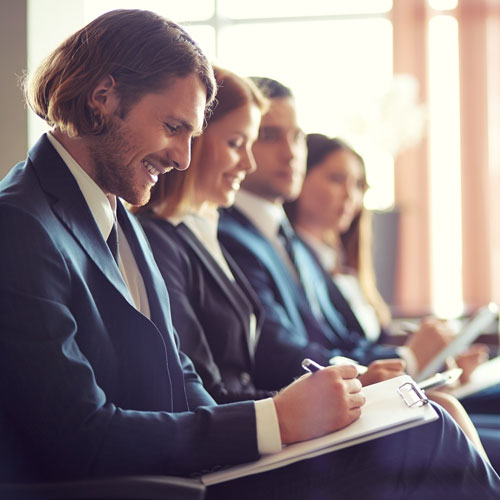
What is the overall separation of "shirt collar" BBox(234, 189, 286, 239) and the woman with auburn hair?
390mm

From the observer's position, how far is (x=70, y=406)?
3.87 ft

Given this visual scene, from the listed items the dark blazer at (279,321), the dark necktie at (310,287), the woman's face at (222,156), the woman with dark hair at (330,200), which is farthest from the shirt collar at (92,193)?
the woman with dark hair at (330,200)

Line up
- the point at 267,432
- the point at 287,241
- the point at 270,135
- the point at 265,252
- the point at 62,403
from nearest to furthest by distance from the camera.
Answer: the point at 62,403, the point at 267,432, the point at 265,252, the point at 270,135, the point at 287,241

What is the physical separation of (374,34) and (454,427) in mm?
5519

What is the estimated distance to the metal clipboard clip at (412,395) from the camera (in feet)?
4.42

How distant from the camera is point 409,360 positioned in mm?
2678

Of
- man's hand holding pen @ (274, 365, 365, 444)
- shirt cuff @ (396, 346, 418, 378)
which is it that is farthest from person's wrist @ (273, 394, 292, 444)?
shirt cuff @ (396, 346, 418, 378)

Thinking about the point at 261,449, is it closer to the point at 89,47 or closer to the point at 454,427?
the point at 454,427

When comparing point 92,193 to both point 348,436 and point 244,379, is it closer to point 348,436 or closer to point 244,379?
point 348,436

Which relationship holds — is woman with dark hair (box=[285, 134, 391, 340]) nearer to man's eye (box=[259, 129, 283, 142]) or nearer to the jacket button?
man's eye (box=[259, 129, 283, 142])

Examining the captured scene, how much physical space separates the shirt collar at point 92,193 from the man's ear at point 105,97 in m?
0.10

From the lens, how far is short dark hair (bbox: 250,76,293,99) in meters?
2.62

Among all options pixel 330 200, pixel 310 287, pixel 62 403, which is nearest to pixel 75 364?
pixel 62 403

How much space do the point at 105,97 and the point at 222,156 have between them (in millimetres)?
719
